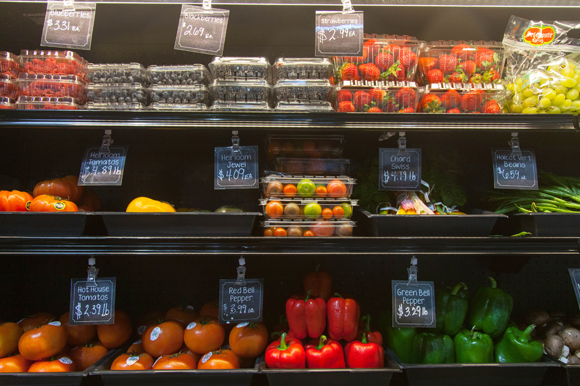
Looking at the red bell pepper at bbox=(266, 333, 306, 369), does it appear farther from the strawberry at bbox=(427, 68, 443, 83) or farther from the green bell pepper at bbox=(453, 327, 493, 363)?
the strawberry at bbox=(427, 68, 443, 83)

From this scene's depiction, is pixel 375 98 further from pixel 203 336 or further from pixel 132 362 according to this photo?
pixel 132 362

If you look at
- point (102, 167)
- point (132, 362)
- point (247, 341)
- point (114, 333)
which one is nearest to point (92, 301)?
point (114, 333)

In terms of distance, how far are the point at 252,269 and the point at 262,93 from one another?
0.90 meters

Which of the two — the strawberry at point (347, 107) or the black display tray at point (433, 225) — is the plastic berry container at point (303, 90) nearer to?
the strawberry at point (347, 107)

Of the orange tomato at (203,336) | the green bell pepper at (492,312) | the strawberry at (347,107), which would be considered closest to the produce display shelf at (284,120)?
the strawberry at (347,107)

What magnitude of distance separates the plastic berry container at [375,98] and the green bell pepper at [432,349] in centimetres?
96

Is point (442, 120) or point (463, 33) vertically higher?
point (463, 33)

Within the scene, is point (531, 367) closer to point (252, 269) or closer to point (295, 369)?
point (295, 369)

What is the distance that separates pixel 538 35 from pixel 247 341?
1854 millimetres

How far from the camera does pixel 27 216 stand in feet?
4.43

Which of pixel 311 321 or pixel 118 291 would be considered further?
pixel 118 291

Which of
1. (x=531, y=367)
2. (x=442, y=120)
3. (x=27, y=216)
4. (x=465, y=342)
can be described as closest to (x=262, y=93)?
(x=442, y=120)

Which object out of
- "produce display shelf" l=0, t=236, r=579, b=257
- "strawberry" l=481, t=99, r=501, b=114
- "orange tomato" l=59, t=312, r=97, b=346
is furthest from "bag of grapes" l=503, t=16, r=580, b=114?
"orange tomato" l=59, t=312, r=97, b=346

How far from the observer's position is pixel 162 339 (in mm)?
1455
